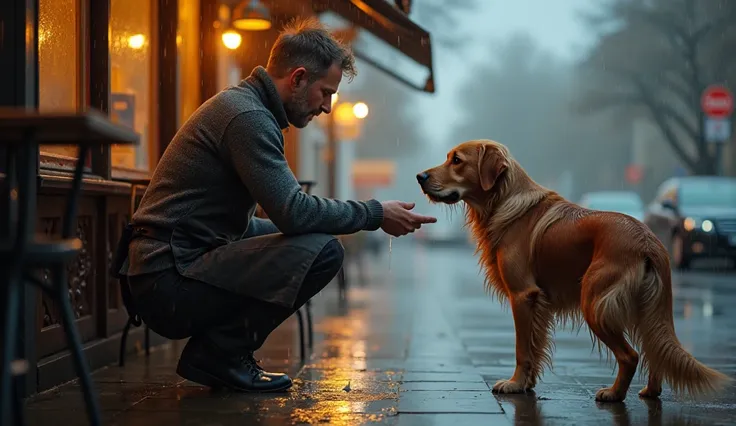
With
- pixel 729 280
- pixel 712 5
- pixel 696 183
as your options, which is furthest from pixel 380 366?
pixel 712 5

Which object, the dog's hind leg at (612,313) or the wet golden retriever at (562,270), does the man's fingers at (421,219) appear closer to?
the wet golden retriever at (562,270)

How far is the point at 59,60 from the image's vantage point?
17.5 feet

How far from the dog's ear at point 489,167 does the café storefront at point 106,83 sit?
3.44 ft

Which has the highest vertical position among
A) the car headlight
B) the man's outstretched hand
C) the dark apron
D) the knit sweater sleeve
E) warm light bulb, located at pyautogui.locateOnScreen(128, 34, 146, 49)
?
warm light bulb, located at pyautogui.locateOnScreen(128, 34, 146, 49)

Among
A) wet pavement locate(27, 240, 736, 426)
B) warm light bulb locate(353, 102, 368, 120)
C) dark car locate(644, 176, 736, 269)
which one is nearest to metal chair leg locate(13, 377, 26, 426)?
wet pavement locate(27, 240, 736, 426)

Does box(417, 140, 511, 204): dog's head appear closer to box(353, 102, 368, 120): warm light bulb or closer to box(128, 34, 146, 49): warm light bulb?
box(128, 34, 146, 49): warm light bulb

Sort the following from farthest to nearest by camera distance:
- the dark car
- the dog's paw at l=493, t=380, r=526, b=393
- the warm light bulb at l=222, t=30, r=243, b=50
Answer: the dark car
the warm light bulb at l=222, t=30, r=243, b=50
the dog's paw at l=493, t=380, r=526, b=393

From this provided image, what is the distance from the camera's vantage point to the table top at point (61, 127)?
2.66m

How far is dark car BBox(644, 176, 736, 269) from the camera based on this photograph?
17203 millimetres

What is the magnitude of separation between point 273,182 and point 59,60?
75.7 inches

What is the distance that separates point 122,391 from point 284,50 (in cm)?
182

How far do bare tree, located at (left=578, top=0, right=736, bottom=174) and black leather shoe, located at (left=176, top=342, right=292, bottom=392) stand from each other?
28127 mm

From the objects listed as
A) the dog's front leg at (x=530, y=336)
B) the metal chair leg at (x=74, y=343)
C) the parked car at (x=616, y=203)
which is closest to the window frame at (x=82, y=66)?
the metal chair leg at (x=74, y=343)

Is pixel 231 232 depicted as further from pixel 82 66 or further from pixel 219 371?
pixel 82 66
